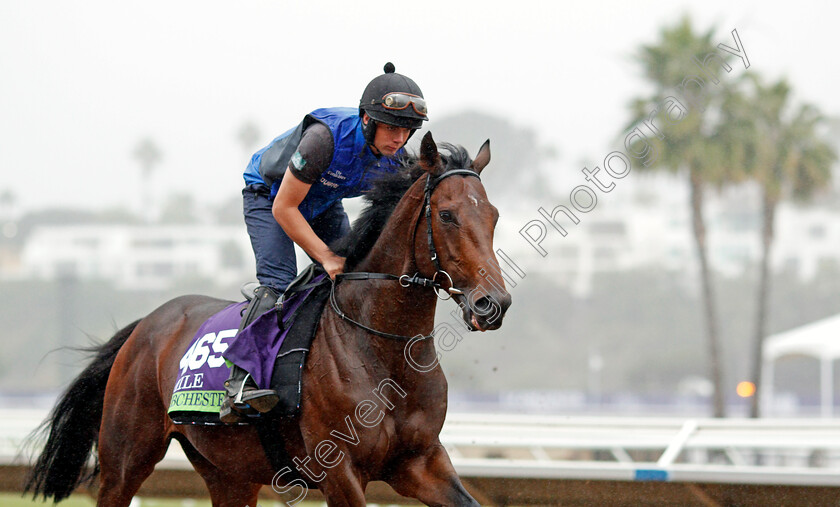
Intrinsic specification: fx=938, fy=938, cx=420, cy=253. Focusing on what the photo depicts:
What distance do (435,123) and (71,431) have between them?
78099 millimetres

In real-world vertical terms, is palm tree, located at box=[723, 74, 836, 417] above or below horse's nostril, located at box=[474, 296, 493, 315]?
below

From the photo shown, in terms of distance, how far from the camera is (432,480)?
344cm

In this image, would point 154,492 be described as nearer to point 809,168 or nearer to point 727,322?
point 809,168

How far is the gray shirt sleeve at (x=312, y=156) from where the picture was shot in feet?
11.7

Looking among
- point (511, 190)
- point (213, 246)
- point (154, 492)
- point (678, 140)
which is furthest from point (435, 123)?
point (154, 492)

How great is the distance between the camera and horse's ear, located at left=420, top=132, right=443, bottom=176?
3326 millimetres

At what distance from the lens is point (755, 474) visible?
527 cm

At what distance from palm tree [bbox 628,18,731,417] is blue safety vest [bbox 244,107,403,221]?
1804 cm

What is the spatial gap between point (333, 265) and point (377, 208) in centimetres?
28

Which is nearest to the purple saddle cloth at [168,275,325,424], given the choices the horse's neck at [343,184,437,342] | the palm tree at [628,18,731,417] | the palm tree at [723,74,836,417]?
the horse's neck at [343,184,437,342]

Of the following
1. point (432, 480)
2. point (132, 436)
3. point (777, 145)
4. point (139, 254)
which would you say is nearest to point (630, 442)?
point (432, 480)

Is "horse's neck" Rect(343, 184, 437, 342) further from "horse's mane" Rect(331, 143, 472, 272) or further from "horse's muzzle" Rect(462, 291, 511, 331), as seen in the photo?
"horse's muzzle" Rect(462, 291, 511, 331)

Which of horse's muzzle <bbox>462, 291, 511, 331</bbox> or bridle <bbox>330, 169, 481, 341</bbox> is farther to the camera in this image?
bridle <bbox>330, 169, 481, 341</bbox>

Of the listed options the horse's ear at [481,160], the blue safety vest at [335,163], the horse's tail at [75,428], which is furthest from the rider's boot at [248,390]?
the horse's tail at [75,428]
